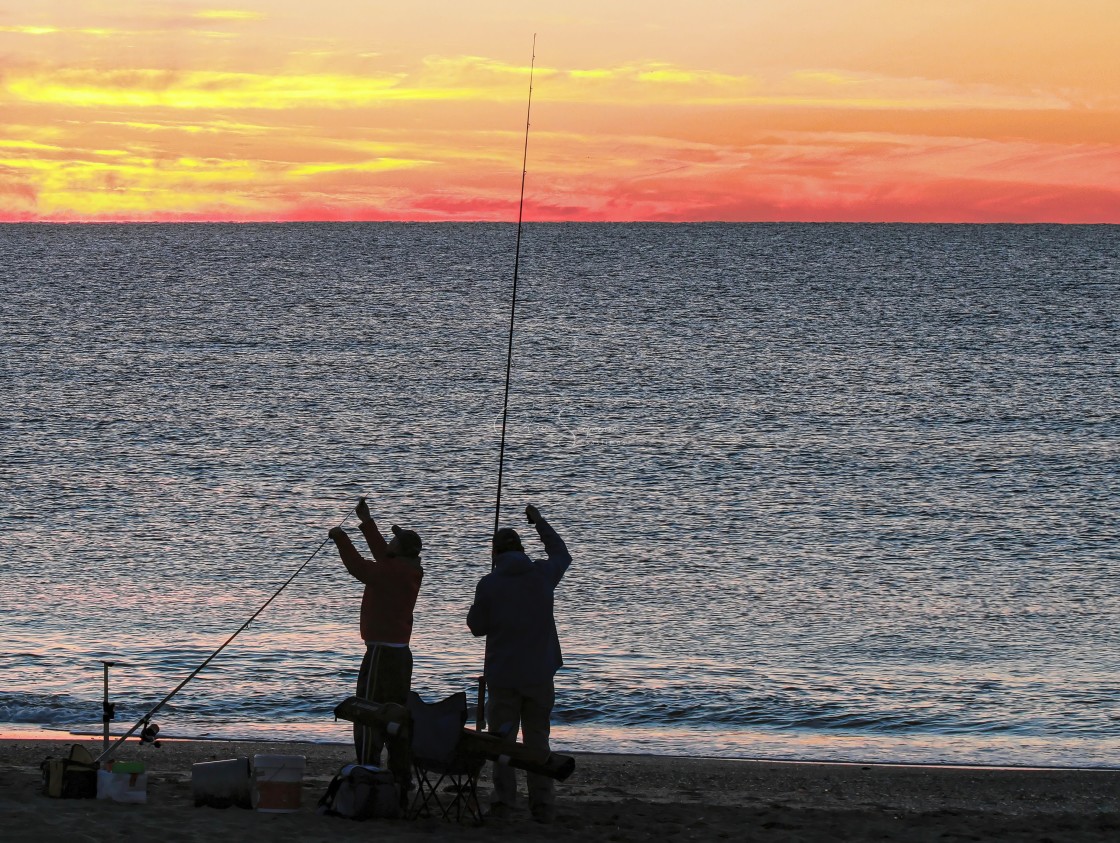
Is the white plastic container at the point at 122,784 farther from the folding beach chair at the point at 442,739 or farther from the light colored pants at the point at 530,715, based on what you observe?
the light colored pants at the point at 530,715

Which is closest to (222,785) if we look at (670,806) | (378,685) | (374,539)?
(378,685)

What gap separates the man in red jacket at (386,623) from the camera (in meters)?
7.16

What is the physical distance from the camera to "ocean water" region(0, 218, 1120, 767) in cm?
1280

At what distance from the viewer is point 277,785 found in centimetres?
707

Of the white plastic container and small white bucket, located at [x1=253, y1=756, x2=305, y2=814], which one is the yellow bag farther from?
small white bucket, located at [x1=253, y1=756, x2=305, y2=814]

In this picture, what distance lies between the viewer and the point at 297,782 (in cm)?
710

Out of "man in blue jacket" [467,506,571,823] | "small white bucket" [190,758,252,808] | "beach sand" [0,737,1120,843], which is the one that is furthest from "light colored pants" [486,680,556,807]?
"small white bucket" [190,758,252,808]

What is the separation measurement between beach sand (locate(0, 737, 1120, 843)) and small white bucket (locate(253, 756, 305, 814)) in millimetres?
90

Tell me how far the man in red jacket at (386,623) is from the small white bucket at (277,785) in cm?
38

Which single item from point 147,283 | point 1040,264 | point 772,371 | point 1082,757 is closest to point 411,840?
point 1082,757

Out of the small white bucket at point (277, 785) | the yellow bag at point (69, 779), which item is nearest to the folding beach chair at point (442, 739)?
the small white bucket at point (277, 785)

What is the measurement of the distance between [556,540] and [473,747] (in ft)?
3.83

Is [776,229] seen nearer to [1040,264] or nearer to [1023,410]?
[1040,264]

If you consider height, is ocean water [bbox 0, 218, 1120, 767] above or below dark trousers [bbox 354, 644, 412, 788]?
below
